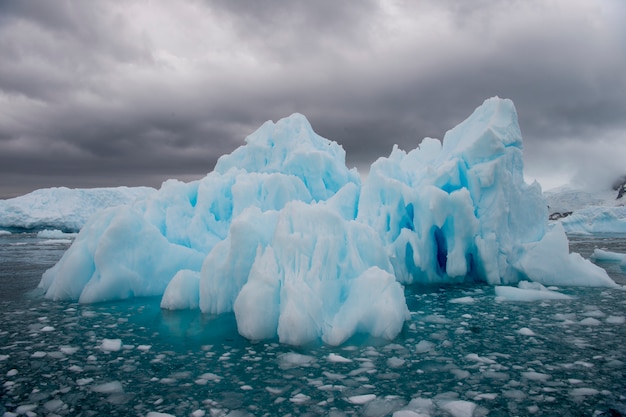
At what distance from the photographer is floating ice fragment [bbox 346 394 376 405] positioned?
421 cm

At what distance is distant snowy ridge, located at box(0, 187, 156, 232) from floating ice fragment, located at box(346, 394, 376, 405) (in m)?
46.5

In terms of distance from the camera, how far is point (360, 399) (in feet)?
14.0

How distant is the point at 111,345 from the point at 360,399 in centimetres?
369

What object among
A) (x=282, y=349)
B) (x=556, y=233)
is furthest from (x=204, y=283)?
(x=556, y=233)

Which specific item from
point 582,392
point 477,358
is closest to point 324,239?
point 477,358

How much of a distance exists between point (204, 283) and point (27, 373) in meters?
3.78

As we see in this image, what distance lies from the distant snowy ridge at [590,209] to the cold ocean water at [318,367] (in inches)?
1899

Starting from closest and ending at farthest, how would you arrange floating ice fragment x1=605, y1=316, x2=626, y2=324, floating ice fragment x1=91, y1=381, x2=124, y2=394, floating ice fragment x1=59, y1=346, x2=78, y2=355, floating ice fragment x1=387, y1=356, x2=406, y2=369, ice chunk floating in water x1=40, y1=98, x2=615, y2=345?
1. floating ice fragment x1=91, y1=381, x2=124, y2=394
2. floating ice fragment x1=387, y1=356, x2=406, y2=369
3. floating ice fragment x1=59, y1=346, x2=78, y2=355
4. ice chunk floating in water x1=40, y1=98, x2=615, y2=345
5. floating ice fragment x1=605, y1=316, x2=626, y2=324

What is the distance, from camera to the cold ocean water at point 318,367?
4.16m

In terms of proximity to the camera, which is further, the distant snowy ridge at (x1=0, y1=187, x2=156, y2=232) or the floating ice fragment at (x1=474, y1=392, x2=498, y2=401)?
the distant snowy ridge at (x1=0, y1=187, x2=156, y2=232)

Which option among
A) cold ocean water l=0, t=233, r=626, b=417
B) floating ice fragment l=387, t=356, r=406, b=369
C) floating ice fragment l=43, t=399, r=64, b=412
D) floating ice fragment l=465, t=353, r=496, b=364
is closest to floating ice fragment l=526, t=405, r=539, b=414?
cold ocean water l=0, t=233, r=626, b=417

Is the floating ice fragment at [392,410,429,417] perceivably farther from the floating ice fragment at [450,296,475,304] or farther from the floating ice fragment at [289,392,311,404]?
the floating ice fragment at [450,296,475,304]

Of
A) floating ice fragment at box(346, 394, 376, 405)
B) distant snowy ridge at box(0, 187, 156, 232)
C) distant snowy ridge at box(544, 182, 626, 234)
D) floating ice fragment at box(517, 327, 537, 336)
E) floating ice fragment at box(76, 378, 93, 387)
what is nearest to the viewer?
floating ice fragment at box(346, 394, 376, 405)

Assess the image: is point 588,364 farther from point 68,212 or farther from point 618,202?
point 618,202
